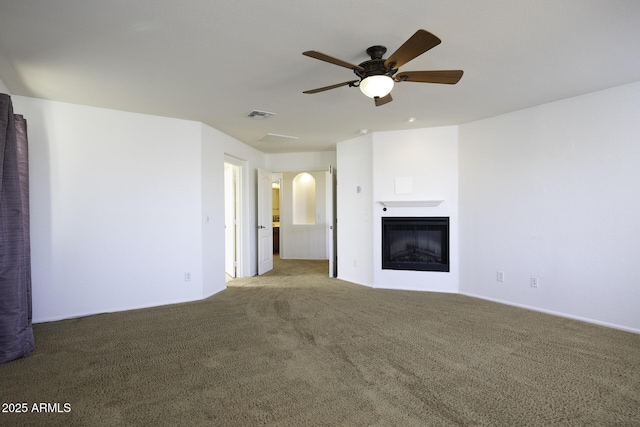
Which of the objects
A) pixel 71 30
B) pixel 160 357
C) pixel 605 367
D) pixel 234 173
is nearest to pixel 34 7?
pixel 71 30

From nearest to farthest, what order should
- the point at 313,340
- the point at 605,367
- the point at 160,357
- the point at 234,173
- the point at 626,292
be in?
the point at 605,367, the point at 160,357, the point at 313,340, the point at 626,292, the point at 234,173

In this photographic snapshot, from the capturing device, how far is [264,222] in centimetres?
636

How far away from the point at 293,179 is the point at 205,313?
4.99 m

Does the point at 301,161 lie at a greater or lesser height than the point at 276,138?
lesser

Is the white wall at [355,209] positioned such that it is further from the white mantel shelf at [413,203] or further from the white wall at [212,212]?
the white wall at [212,212]

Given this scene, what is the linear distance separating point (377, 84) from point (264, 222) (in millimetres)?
4464

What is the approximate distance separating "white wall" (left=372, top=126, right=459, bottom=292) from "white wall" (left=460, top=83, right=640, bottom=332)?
0.49 ft

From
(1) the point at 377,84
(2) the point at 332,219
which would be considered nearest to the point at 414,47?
(1) the point at 377,84

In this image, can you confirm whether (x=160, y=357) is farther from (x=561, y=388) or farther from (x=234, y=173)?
(x=234, y=173)

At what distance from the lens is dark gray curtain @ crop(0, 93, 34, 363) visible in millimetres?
2539

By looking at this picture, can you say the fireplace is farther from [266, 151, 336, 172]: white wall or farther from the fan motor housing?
the fan motor housing

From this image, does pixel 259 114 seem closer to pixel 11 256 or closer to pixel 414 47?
pixel 414 47

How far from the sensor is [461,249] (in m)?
4.70

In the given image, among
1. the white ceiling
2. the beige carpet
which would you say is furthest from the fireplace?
the white ceiling
